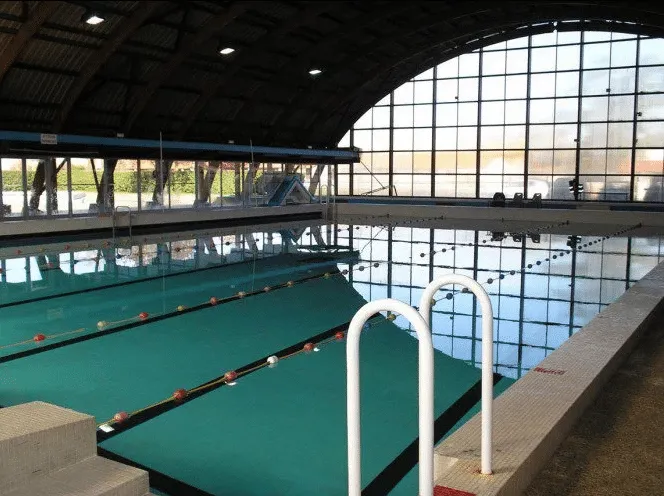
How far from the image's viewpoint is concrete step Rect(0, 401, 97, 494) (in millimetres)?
3102

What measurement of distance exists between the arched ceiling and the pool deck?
12739 mm

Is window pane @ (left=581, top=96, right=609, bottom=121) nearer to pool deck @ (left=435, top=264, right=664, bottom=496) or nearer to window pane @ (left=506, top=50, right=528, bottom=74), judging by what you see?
window pane @ (left=506, top=50, right=528, bottom=74)

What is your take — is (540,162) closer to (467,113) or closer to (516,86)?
(516,86)

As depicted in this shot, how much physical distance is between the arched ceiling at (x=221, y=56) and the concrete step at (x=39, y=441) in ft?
41.8

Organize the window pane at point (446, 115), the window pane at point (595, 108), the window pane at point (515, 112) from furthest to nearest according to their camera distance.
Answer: the window pane at point (446, 115), the window pane at point (515, 112), the window pane at point (595, 108)

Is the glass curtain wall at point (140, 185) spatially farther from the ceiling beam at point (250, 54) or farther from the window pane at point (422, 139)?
the window pane at point (422, 139)

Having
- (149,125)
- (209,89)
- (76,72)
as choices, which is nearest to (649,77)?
(209,89)

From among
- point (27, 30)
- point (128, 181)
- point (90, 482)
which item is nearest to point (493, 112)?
point (128, 181)

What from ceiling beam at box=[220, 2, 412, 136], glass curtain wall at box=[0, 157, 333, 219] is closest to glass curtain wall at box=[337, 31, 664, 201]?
glass curtain wall at box=[0, 157, 333, 219]

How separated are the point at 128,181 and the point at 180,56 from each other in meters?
5.54

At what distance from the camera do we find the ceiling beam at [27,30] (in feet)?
48.7

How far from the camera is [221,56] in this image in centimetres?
2162

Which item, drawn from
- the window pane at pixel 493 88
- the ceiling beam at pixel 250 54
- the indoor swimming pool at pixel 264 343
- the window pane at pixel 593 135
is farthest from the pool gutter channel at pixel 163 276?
the window pane at pixel 593 135

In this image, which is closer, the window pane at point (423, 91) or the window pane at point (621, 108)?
the window pane at point (621, 108)
